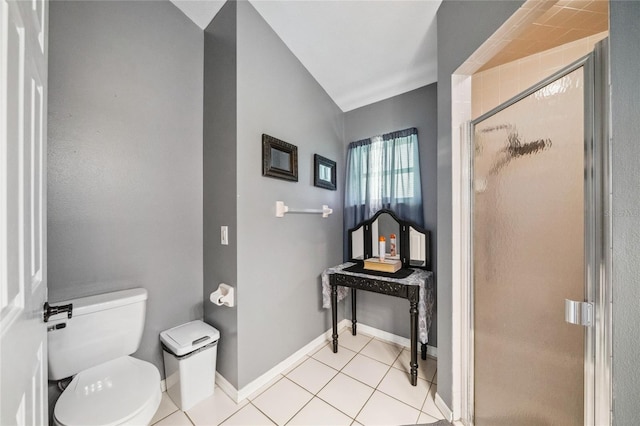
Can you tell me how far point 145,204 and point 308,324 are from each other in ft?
5.16

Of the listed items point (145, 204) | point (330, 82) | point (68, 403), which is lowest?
point (68, 403)

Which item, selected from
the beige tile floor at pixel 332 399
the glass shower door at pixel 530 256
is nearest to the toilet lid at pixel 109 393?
the beige tile floor at pixel 332 399

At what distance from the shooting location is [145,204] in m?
1.48

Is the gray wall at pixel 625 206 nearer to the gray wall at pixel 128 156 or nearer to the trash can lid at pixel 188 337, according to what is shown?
the trash can lid at pixel 188 337

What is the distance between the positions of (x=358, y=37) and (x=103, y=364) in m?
2.60

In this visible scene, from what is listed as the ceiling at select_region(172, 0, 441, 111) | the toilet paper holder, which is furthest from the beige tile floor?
the ceiling at select_region(172, 0, 441, 111)

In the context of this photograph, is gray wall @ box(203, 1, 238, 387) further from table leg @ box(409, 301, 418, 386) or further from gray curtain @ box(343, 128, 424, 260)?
gray curtain @ box(343, 128, 424, 260)

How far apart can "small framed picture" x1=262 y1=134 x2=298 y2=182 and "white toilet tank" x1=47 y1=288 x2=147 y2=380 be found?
3.57 feet

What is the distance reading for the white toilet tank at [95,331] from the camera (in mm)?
1099

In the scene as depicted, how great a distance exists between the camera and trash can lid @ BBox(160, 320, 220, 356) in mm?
1391

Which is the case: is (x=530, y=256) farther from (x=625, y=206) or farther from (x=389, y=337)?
(x=389, y=337)

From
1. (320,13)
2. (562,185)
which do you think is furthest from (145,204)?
(562,185)

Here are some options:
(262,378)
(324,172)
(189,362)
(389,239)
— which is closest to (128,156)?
(189,362)

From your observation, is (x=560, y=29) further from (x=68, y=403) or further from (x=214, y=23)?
(x=68, y=403)
